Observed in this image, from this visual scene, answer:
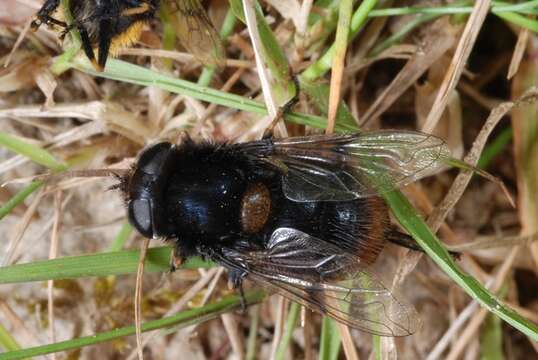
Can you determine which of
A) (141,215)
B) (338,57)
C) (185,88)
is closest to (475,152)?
(338,57)

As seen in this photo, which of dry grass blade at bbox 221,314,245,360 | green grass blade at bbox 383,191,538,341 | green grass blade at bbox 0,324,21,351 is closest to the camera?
green grass blade at bbox 383,191,538,341

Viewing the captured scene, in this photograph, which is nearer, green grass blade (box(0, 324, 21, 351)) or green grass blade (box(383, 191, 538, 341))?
green grass blade (box(383, 191, 538, 341))

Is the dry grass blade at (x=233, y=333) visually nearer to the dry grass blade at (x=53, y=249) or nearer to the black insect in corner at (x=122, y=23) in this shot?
the dry grass blade at (x=53, y=249)

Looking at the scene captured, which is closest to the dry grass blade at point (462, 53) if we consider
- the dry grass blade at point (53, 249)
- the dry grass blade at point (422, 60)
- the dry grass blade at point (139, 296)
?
the dry grass blade at point (422, 60)

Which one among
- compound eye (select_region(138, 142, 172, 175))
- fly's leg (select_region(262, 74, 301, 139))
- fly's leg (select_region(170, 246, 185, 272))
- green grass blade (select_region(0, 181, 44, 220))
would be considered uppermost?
fly's leg (select_region(262, 74, 301, 139))

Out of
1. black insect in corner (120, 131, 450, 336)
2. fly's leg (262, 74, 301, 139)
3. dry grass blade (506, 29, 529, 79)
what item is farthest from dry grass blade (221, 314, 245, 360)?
dry grass blade (506, 29, 529, 79)

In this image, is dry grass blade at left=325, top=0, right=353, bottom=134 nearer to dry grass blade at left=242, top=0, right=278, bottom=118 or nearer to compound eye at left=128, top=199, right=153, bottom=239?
dry grass blade at left=242, top=0, right=278, bottom=118
